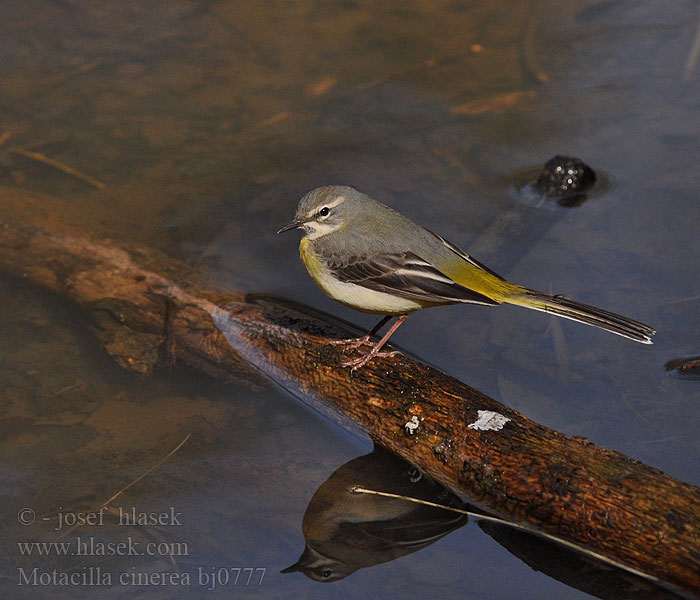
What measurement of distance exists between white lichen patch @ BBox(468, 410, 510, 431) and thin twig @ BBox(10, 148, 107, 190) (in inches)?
224

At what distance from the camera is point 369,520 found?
17.4ft

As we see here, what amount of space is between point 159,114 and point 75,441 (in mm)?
5356

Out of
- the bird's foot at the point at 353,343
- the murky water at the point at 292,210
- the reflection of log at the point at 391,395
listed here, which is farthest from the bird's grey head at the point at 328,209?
the murky water at the point at 292,210

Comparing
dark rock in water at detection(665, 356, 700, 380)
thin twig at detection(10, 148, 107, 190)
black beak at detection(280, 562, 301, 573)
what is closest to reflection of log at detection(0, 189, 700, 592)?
black beak at detection(280, 562, 301, 573)

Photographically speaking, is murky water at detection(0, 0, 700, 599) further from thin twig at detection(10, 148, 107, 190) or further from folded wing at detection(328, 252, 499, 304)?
folded wing at detection(328, 252, 499, 304)

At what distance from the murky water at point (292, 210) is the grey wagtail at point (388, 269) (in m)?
0.99

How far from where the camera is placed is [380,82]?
1075 centimetres

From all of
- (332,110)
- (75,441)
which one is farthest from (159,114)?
(75,441)

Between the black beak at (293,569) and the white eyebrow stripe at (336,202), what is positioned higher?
the white eyebrow stripe at (336,202)

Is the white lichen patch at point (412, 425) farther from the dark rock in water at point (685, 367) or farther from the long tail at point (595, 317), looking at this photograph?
the dark rock in water at point (685, 367)

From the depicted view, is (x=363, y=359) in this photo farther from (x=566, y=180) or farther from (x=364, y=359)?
(x=566, y=180)

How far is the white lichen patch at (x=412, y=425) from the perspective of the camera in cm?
522

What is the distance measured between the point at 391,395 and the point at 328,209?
67.4 inches

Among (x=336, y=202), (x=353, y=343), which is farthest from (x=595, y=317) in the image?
(x=336, y=202)
